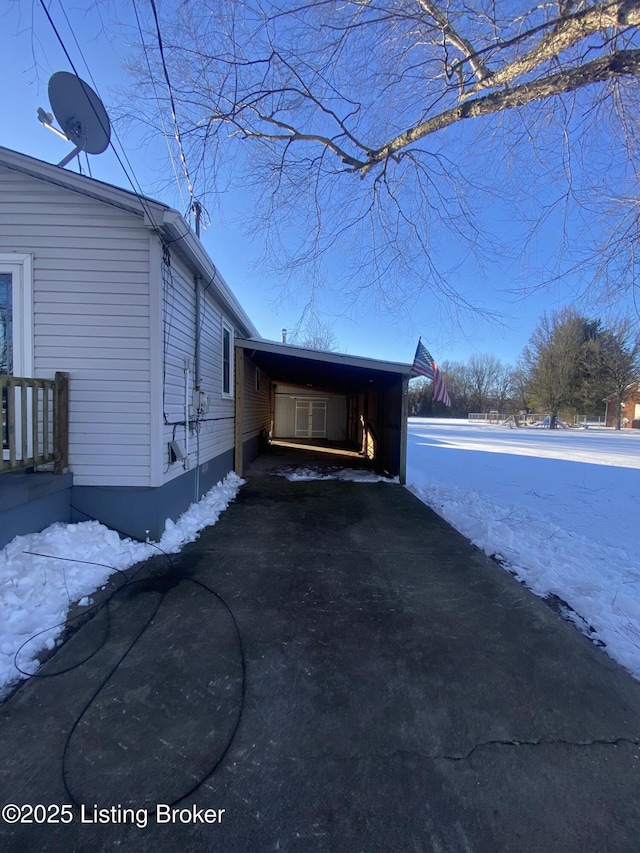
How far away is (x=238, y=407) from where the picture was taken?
8.38 m

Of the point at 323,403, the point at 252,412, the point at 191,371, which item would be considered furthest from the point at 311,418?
the point at 191,371

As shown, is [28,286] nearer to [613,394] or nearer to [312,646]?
[312,646]

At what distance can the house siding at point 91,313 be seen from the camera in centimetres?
400

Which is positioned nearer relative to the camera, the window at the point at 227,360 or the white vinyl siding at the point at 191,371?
the white vinyl siding at the point at 191,371

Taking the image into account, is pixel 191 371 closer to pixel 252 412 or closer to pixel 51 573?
pixel 51 573

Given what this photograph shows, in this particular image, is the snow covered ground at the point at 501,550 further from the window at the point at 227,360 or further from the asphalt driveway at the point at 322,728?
the window at the point at 227,360

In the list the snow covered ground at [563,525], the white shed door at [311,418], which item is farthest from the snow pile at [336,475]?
the white shed door at [311,418]

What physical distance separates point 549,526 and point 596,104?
17.1ft

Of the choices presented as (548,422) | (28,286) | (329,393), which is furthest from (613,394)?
(28,286)

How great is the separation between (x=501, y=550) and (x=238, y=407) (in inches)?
230

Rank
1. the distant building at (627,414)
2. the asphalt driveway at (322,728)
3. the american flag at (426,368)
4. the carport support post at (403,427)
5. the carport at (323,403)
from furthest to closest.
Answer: the distant building at (627,414) → the carport support post at (403,427) → the carport at (323,403) → the american flag at (426,368) → the asphalt driveway at (322,728)

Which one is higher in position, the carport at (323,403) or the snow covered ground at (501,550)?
the carport at (323,403)

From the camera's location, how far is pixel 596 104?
4.29 meters

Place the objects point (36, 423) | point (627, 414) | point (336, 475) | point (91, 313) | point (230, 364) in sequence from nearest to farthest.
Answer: point (36, 423), point (91, 313), point (230, 364), point (336, 475), point (627, 414)
